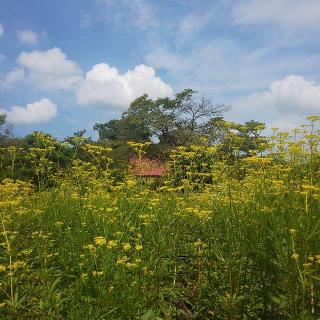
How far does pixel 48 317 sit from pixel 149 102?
42.3m

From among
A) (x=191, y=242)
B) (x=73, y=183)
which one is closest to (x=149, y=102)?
(x=73, y=183)

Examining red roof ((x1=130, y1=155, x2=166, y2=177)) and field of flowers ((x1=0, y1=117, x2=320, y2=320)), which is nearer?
field of flowers ((x1=0, y1=117, x2=320, y2=320))

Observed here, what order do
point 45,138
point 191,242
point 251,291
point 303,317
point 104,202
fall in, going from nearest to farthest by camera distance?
point 303,317 → point 251,291 → point 191,242 → point 104,202 → point 45,138

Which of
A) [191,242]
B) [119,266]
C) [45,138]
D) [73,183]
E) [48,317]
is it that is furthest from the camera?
[73,183]

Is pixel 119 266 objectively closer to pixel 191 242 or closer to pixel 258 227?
pixel 191 242

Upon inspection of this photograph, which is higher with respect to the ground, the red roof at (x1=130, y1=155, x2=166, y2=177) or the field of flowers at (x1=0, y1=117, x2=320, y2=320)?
A: the red roof at (x1=130, y1=155, x2=166, y2=177)

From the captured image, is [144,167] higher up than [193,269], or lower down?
higher up

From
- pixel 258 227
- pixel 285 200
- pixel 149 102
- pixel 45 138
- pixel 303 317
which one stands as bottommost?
pixel 303 317

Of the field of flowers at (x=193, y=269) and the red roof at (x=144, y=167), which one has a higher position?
the red roof at (x=144, y=167)

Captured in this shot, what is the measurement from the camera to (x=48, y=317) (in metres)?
2.67

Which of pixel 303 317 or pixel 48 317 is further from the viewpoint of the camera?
pixel 48 317

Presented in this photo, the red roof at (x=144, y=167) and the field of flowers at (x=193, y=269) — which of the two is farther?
the red roof at (x=144, y=167)

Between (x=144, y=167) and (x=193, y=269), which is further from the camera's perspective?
(x=144, y=167)

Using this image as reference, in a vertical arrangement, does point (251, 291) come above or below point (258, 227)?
below
